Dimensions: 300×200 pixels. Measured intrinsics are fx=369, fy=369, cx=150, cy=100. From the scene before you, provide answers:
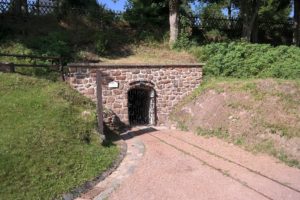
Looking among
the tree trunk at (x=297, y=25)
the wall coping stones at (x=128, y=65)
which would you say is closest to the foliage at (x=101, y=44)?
the wall coping stones at (x=128, y=65)

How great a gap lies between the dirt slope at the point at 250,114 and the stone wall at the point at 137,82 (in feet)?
1.91

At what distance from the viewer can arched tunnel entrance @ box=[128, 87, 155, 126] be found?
16008 millimetres

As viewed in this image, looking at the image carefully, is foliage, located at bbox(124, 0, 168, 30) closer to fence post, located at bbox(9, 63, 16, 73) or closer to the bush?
the bush

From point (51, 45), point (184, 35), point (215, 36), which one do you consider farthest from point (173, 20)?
point (51, 45)

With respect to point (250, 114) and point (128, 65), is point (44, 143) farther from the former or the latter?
point (250, 114)

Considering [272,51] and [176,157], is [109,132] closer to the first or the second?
[176,157]

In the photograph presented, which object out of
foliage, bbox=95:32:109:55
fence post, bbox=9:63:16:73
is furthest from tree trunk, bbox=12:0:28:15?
fence post, bbox=9:63:16:73

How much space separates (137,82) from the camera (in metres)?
15.2

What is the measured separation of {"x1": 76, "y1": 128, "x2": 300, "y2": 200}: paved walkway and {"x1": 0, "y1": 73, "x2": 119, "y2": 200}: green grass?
941 mm

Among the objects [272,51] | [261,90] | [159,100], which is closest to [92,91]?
[159,100]

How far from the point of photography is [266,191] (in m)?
7.77

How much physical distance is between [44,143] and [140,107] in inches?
314

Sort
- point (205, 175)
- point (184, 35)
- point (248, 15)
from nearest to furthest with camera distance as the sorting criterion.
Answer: point (205, 175), point (184, 35), point (248, 15)

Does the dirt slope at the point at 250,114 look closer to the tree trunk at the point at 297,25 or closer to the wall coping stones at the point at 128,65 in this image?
the wall coping stones at the point at 128,65
